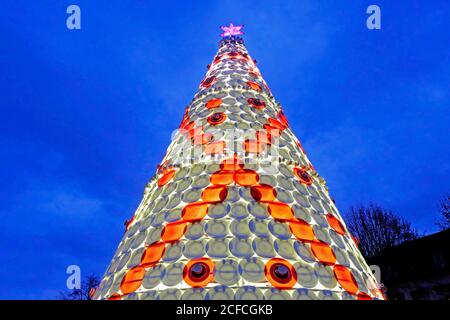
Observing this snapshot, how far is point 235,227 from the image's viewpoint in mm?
4551

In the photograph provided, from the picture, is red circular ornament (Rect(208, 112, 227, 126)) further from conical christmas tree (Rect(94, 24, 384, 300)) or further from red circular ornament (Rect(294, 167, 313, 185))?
red circular ornament (Rect(294, 167, 313, 185))

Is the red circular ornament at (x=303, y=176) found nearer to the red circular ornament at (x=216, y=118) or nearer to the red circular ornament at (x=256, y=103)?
the red circular ornament at (x=216, y=118)

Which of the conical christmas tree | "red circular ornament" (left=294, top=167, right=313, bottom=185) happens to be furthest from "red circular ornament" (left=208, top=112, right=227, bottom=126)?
"red circular ornament" (left=294, top=167, right=313, bottom=185)

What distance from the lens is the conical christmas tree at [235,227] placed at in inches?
160

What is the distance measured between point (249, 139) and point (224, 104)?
1208 mm

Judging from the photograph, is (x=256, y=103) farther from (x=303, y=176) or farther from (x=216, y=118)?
(x=303, y=176)

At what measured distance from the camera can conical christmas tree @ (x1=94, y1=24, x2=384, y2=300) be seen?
4.06 meters

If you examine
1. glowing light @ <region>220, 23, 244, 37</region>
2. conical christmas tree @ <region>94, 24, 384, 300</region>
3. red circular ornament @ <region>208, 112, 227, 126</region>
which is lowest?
conical christmas tree @ <region>94, 24, 384, 300</region>

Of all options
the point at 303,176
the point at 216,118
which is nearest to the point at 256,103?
the point at 216,118

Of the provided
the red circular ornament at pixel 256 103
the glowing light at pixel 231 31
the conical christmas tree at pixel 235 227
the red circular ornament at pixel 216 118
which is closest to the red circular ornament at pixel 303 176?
the conical christmas tree at pixel 235 227

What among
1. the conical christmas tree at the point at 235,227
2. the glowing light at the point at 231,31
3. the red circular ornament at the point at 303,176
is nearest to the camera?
the conical christmas tree at the point at 235,227

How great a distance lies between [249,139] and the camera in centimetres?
600
